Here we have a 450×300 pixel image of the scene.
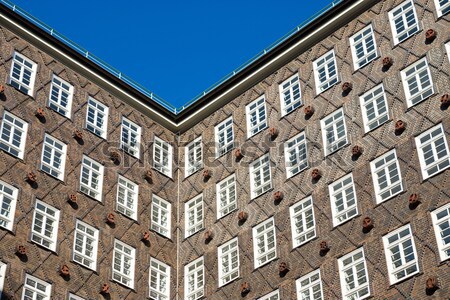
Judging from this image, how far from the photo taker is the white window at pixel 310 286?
113 feet

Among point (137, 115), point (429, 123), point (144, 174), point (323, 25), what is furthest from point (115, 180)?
point (429, 123)

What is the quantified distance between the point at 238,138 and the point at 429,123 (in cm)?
1175

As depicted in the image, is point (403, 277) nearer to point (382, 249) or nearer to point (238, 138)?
point (382, 249)

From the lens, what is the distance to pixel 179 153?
152ft

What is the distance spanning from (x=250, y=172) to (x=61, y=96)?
34.1 feet

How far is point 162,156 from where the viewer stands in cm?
4531

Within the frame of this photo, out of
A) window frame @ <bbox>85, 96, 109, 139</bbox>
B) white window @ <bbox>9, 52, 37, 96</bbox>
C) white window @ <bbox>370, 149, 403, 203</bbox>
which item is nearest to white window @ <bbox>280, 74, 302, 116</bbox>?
white window @ <bbox>370, 149, 403, 203</bbox>

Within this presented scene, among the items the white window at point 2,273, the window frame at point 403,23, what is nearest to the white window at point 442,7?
the window frame at point 403,23

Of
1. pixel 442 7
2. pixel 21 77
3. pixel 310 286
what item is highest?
pixel 21 77

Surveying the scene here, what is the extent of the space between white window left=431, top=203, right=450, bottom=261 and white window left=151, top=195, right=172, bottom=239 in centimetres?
1548

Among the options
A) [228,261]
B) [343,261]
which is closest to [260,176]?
[228,261]

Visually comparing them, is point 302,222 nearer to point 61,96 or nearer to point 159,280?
point 159,280

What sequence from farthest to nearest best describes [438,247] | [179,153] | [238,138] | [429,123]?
[179,153] < [238,138] < [429,123] < [438,247]

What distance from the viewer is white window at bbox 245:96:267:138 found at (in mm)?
42281
